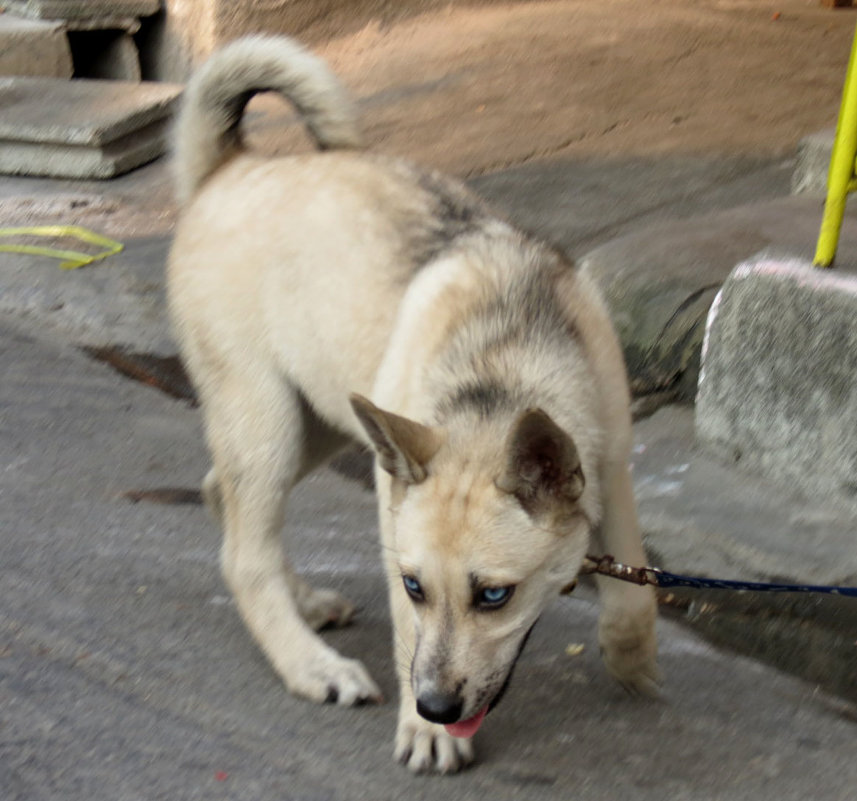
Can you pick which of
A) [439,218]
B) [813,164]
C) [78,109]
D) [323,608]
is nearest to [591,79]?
[813,164]

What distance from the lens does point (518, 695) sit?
329 centimetres

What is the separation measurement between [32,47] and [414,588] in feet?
27.5

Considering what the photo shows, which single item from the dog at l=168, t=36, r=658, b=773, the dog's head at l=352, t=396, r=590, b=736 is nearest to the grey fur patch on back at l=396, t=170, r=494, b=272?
the dog at l=168, t=36, r=658, b=773

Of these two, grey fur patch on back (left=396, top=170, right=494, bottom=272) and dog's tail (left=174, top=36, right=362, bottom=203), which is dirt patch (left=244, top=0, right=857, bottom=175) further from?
grey fur patch on back (left=396, top=170, right=494, bottom=272)

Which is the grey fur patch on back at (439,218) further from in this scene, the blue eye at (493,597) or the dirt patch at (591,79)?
the dirt patch at (591,79)

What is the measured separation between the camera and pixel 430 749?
114 inches

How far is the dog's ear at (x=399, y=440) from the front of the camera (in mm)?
2494

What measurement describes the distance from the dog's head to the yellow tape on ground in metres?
4.54

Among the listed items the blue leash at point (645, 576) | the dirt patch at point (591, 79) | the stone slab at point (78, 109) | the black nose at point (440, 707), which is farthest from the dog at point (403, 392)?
the stone slab at point (78, 109)

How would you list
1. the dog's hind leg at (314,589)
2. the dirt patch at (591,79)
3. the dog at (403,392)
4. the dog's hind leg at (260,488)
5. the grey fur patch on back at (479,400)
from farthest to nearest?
1. the dirt patch at (591,79)
2. the dog's hind leg at (314,589)
3. the dog's hind leg at (260,488)
4. the grey fur patch on back at (479,400)
5. the dog at (403,392)

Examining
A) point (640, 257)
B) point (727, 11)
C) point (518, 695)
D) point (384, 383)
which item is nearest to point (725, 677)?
point (518, 695)

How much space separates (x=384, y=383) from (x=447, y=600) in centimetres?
78

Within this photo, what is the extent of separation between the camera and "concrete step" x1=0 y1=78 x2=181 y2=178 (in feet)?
26.6

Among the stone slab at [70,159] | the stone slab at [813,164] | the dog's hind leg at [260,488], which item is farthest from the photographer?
the stone slab at [70,159]
